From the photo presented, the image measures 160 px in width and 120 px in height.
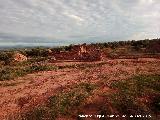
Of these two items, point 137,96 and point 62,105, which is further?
point 137,96

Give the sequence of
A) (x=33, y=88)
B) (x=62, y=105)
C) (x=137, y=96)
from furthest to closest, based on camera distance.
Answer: (x=33, y=88) → (x=137, y=96) → (x=62, y=105)

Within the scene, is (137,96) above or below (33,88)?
above

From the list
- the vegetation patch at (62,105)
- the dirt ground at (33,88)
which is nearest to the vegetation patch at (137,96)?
the dirt ground at (33,88)

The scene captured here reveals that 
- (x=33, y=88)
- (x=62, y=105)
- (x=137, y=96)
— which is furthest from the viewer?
(x=33, y=88)

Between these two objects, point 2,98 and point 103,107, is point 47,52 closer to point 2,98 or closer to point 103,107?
point 2,98

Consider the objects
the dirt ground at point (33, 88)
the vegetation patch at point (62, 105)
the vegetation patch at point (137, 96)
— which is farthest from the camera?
the dirt ground at point (33, 88)

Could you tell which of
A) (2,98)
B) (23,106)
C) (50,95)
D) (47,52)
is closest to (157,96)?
(50,95)

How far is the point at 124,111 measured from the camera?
1127 centimetres

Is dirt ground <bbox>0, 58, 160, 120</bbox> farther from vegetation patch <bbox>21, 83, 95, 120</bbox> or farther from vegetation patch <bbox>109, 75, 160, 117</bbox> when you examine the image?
vegetation patch <bbox>109, 75, 160, 117</bbox>

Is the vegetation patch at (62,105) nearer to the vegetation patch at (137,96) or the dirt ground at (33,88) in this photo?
the dirt ground at (33,88)

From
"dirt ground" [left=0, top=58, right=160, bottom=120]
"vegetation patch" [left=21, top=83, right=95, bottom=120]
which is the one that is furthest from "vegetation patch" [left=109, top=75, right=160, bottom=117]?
"vegetation patch" [left=21, top=83, right=95, bottom=120]

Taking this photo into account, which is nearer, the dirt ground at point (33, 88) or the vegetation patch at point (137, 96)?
the vegetation patch at point (137, 96)

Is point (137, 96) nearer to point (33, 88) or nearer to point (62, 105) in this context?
point (62, 105)

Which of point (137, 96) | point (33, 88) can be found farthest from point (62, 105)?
point (33, 88)
